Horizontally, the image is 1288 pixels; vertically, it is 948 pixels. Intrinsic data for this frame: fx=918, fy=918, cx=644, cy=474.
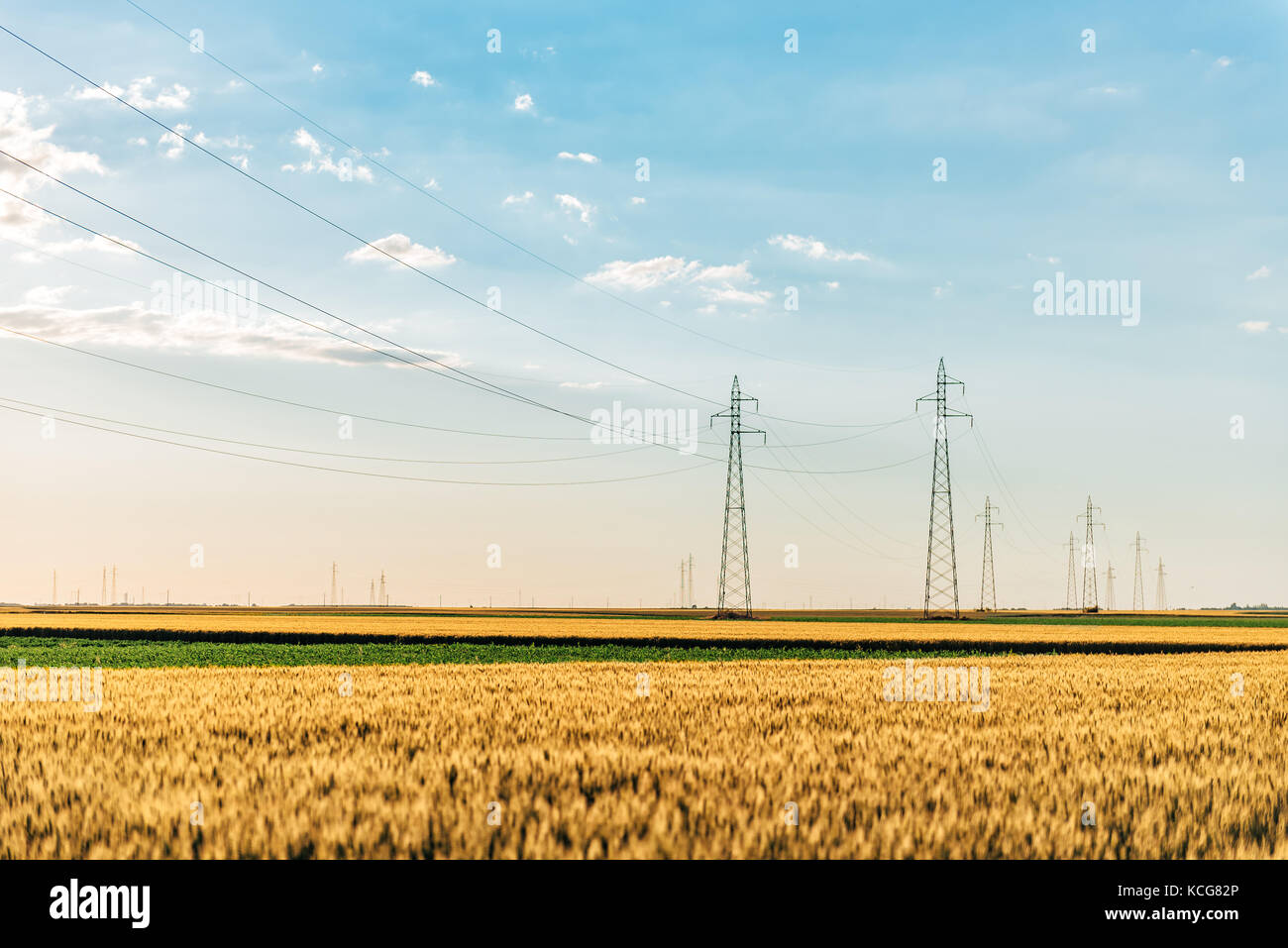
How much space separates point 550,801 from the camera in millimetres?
7316

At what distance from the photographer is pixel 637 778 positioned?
8359 millimetres

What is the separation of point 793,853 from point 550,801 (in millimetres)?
2331

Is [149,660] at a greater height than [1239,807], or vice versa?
[1239,807]

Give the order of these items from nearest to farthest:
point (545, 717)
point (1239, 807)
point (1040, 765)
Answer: point (1239, 807), point (1040, 765), point (545, 717)

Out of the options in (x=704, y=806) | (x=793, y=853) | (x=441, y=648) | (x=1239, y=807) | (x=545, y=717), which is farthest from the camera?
(x=441, y=648)

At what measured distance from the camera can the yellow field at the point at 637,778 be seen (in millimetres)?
6105

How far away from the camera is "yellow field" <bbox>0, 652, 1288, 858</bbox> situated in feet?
20.0

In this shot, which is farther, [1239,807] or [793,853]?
[1239,807]

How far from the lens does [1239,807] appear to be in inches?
297

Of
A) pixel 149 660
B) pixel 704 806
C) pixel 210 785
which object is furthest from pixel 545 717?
pixel 149 660

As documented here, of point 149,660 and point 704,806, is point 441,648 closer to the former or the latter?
point 149,660

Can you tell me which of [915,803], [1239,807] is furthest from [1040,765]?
[915,803]

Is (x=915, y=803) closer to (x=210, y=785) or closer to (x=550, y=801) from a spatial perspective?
(x=550, y=801)
